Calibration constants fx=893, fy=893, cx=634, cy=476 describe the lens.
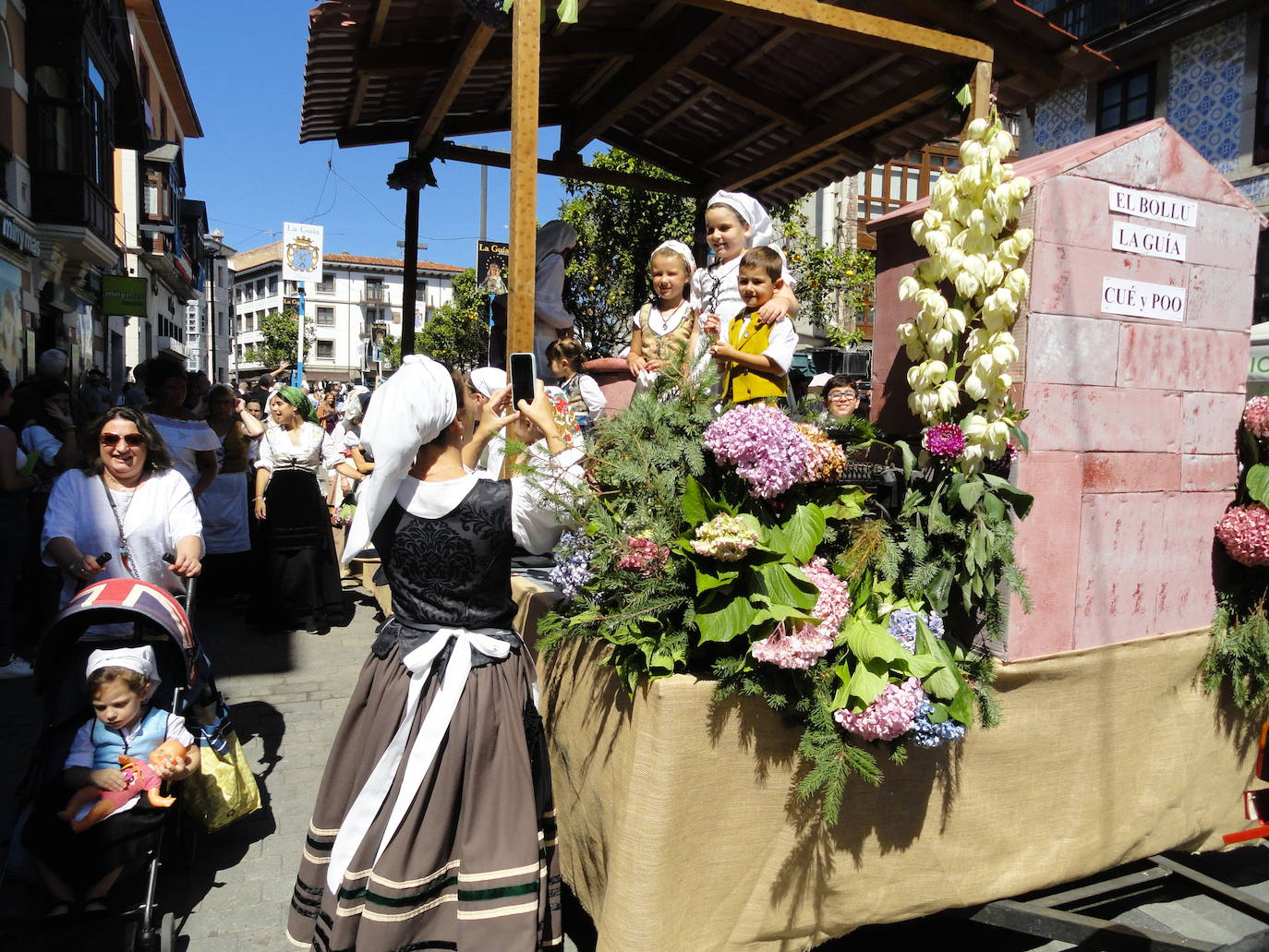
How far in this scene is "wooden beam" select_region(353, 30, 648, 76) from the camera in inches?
195

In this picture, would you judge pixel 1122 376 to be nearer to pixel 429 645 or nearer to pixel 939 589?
pixel 939 589

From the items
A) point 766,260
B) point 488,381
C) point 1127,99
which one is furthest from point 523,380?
point 1127,99

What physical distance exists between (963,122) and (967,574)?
7.95 feet

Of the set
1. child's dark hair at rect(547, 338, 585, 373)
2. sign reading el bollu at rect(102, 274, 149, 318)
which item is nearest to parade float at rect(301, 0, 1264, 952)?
child's dark hair at rect(547, 338, 585, 373)

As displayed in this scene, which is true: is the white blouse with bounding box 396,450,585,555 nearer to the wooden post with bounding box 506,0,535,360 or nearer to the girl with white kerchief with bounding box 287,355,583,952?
the girl with white kerchief with bounding box 287,355,583,952

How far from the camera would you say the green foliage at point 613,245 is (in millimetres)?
10188

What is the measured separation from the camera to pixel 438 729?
2531 millimetres

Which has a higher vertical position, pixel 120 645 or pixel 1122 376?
pixel 1122 376

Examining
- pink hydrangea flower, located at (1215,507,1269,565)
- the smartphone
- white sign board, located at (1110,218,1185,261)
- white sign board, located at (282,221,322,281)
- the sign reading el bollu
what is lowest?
pink hydrangea flower, located at (1215,507,1269,565)

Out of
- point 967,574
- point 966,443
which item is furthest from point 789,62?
point 967,574

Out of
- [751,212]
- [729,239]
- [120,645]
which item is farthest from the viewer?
[751,212]

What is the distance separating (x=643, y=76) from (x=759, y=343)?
2.61 m

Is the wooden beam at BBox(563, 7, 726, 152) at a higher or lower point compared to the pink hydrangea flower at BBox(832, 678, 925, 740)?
higher

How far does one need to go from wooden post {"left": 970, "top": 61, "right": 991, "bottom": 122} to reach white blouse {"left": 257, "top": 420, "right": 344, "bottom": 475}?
5.11 meters
